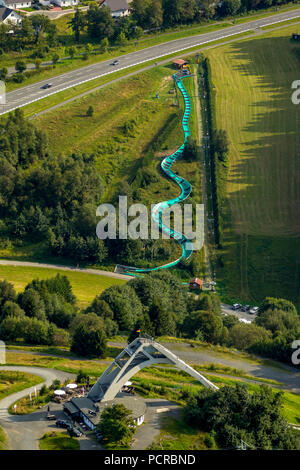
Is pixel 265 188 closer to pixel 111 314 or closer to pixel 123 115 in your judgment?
pixel 123 115

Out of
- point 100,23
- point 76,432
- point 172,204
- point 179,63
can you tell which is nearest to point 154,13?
point 100,23

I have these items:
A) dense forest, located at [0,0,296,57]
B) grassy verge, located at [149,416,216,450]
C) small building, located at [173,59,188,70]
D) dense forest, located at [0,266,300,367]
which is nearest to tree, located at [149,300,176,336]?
dense forest, located at [0,266,300,367]

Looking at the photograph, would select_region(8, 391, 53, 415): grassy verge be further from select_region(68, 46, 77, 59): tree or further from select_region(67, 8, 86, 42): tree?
select_region(67, 8, 86, 42): tree

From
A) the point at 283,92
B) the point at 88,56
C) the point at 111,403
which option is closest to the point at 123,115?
the point at 88,56

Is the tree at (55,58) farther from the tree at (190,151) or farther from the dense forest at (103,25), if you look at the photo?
the tree at (190,151)

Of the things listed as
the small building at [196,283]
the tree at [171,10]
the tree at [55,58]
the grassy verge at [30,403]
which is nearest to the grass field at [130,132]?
the tree at [55,58]

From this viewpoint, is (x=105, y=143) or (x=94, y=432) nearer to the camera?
(x=94, y=432)
